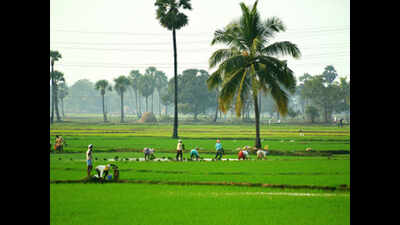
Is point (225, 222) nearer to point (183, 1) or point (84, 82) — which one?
point (183, 1)

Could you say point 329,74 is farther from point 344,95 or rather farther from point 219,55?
point 219,55

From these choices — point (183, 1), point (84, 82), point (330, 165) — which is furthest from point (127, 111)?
point (330, 165)

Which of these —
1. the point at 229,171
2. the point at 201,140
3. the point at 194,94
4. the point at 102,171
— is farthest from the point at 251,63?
the point at 194,94

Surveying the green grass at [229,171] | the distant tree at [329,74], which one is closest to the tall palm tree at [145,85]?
the distant tree at [329,74]

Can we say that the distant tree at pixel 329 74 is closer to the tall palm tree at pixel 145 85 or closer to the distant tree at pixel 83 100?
the tall palm tree at pixel 145 85

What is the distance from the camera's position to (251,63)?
3108 cm

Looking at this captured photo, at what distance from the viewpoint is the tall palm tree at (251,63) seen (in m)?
30.2

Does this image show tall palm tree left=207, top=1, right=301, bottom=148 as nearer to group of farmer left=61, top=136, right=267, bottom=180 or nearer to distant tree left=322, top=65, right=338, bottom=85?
Answer: group of farmer left=61, top=136, right=267, bottom=180

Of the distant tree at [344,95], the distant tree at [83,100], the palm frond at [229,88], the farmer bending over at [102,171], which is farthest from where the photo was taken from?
the distant tree at [83,100]

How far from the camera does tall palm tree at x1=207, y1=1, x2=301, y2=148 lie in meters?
30.2

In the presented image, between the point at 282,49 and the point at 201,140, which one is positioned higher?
the point at 282,49

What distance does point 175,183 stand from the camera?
618 inches

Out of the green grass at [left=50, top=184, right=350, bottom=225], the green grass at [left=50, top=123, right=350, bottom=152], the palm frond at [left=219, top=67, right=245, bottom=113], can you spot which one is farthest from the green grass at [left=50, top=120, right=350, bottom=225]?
the green grass at [left=50, top=123, right=350, bottom=152]
